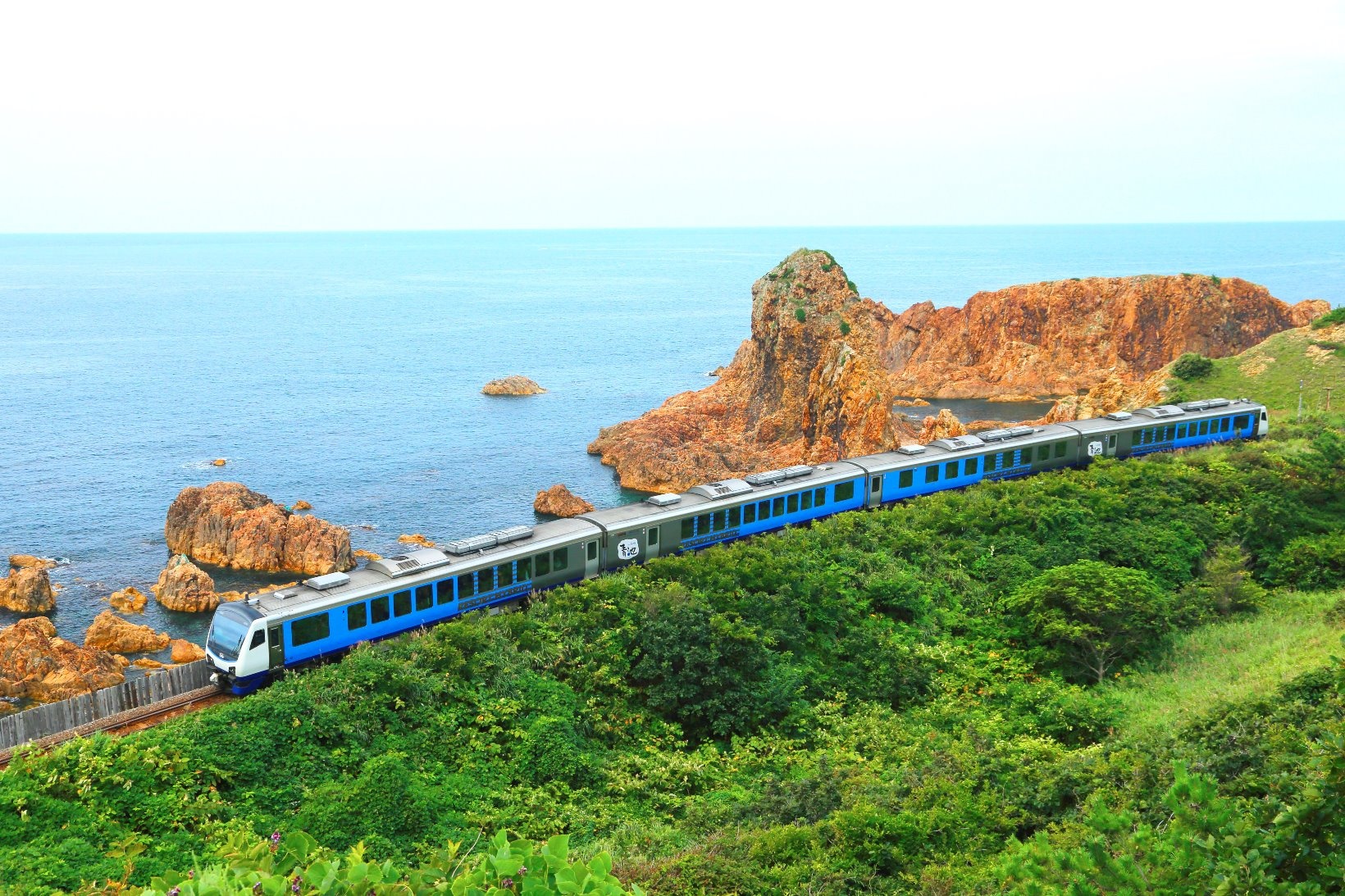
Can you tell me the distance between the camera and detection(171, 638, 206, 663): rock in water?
37250 mm

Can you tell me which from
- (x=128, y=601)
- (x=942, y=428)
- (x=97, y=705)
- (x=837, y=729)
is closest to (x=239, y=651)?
(x=97, y=705)

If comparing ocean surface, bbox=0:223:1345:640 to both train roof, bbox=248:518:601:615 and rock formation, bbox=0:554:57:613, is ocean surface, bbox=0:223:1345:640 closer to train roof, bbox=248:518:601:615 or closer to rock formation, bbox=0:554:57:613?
rock formation, bbox=0:554:57:613

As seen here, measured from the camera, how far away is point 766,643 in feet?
82.2

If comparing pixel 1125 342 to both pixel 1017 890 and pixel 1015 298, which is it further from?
pixel 1017 890

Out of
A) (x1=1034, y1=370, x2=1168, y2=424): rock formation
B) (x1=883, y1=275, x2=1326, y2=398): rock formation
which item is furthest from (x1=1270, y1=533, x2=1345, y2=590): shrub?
(x1=883, y1=275, x2=1326, y2=398): rock formation

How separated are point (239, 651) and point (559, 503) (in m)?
32.8

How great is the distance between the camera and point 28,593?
41625 millimetres

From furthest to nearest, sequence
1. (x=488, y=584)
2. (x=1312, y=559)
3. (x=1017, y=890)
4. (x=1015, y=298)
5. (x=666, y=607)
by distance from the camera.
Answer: (x=1015, y=298) → (x=1312, y=559) → (x=488, y=584) → (x=666, y=607) → (x=1017, y=890)

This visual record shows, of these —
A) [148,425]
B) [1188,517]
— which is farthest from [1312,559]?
[148,425]

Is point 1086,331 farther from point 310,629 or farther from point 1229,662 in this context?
point 310,629

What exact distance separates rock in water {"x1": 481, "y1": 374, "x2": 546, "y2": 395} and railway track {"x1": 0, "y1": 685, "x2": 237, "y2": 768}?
2692 inches

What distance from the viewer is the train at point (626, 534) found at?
23.3m

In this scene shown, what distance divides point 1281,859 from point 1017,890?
9.69 feet

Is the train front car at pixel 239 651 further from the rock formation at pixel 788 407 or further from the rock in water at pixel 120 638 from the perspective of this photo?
the rock formation at pixel 788 407
